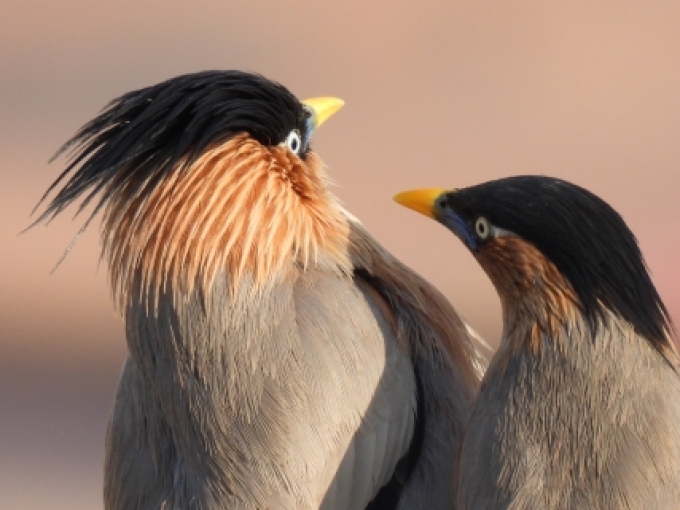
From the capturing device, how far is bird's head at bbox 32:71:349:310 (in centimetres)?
303

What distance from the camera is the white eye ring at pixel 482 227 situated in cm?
313

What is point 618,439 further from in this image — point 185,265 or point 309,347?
point 185,265

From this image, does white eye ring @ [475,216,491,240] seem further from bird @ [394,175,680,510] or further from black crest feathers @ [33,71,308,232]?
black crest feathers @ [33,71,308,232]

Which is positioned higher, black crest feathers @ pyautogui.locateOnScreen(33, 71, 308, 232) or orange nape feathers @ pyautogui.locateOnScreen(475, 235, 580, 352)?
black crest feathers @ pyautogui.locateOnScreen(33, 71, 308, 232)

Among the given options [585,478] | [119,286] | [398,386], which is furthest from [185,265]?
[585,478]

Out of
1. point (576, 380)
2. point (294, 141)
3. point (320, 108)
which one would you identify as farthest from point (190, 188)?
point (576, 380)

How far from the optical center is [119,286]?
3.13 meters

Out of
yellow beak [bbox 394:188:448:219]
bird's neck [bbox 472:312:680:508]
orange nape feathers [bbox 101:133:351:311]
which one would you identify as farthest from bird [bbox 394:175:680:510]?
orange nape feathers [bbox 101:133:351:311]

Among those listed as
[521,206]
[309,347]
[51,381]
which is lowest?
[51,381]

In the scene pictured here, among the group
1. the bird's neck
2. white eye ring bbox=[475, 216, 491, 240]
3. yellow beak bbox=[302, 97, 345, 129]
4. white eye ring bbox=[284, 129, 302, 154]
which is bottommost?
the bird's neck

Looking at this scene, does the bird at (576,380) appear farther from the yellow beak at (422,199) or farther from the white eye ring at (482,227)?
the yellow beak at (422,199)

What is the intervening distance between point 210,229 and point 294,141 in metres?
0.40

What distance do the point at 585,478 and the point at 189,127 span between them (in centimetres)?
120

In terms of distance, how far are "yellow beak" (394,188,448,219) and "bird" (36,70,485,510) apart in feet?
0.60
